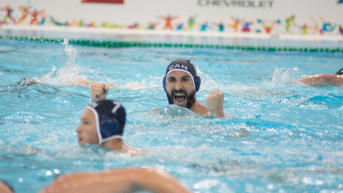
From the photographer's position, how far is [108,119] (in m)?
2.34

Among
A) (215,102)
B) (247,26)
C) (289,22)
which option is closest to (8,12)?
(247,26)

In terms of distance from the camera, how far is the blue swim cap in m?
2.33

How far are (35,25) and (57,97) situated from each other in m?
11.9

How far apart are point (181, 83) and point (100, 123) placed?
57.6 inches

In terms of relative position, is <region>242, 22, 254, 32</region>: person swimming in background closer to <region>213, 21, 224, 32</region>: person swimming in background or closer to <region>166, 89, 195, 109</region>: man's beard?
<region>213, 21, 224, 32</region>: person swimming in background

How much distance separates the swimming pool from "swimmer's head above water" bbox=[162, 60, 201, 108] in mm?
130

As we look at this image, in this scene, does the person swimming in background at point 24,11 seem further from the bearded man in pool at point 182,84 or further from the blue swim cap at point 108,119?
the blue swim cap at point 108,119

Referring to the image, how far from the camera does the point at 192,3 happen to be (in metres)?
16.2

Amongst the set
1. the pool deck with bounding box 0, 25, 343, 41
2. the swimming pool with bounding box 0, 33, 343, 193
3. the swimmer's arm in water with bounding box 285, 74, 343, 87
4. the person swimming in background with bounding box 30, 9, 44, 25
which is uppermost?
the person swimming in background with bounding box 30, 9, 44, 25

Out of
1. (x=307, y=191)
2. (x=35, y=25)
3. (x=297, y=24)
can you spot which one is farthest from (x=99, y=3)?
(x=307, y=191)

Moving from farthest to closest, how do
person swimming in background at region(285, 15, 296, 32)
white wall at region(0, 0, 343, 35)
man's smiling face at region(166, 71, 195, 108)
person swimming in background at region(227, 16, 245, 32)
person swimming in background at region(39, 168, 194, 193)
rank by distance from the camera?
Result: person swimming in background at region(227, 16, 245, 32), person swimming in background at region(285, 15, 296, 32), white wall at region(0, 0, 343, 35), man's smiling face at region(166, 71, 195, 108), person swimming in background at region(39, 168, 194, 193)

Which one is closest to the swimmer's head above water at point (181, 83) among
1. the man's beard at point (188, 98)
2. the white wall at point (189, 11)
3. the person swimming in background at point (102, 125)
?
the man's beard at point (188, 98)

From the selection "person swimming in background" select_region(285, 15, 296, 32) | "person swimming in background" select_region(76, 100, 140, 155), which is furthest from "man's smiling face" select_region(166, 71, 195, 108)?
"person swimming in background" select_region(285, 15, 296, 32)

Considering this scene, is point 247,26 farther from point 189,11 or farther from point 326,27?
point 326,27
